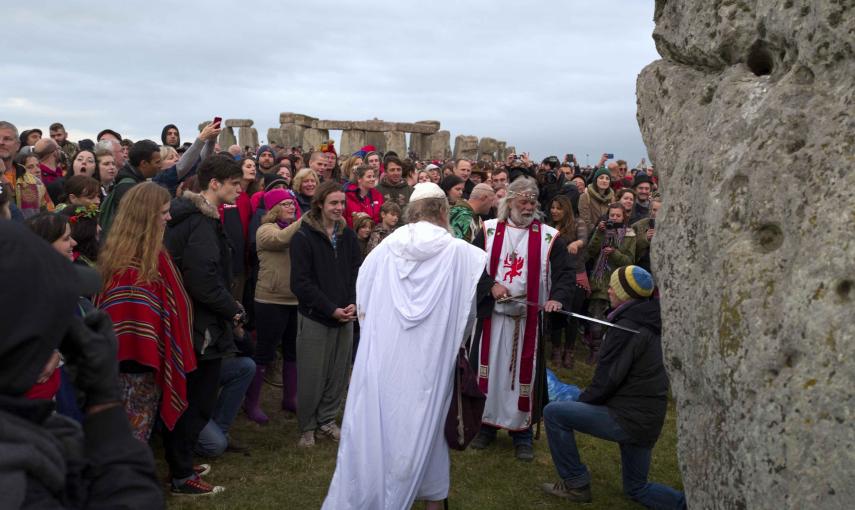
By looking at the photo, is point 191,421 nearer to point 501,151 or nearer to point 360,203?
point 360,203

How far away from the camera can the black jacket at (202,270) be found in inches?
192

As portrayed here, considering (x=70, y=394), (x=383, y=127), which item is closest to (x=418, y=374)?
(x=70, y=394)

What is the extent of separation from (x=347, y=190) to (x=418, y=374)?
3864 mm

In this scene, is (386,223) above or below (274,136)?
below

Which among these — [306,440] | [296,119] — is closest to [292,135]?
[296,119]

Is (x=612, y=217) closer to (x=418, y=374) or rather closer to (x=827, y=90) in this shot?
(x=418, y=374)

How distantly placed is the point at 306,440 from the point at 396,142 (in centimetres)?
2102

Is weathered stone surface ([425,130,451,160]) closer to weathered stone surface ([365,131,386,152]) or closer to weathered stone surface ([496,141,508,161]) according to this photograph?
weathered stone surface ([365,131,386,152])

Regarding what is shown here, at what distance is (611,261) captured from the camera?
857cm

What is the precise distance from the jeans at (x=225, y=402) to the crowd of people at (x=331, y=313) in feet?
0.04

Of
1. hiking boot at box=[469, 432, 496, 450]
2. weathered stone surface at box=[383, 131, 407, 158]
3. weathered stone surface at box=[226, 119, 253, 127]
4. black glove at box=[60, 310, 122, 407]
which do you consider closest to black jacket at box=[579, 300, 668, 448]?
hiking boot at box=[469, 432, 496, 450]

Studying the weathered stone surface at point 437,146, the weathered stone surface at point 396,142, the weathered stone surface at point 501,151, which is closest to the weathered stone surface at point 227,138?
the weathered stone surface at point 396,142

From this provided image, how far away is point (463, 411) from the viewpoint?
4430 mm

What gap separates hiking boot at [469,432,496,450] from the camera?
20.7ft
